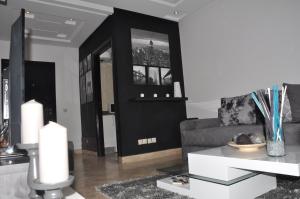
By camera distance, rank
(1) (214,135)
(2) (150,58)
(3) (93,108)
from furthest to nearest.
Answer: (3) (93,108) < (2) (150,58) < (1) (214,135)

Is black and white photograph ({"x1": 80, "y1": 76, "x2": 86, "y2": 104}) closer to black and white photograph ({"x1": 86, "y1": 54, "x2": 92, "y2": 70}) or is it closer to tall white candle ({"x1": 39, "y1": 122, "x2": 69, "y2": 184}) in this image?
black and white photograph ({"x1": 86, "y1": 54, "x2": 92, "y2": 70})

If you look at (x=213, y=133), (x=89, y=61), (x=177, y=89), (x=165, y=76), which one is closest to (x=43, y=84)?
(x=89, y=61)

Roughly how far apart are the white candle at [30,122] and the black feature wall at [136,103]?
10.8 feet

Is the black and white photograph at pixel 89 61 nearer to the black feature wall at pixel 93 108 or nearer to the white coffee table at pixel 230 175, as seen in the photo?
the black feature wall at pixel 93 108

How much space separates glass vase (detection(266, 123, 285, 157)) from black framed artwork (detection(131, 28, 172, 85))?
2968mm

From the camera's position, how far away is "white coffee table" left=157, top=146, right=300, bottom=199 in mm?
1448

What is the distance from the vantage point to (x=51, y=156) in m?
0.51

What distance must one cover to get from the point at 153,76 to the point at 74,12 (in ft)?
5.86

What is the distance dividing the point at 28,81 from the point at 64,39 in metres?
1.24

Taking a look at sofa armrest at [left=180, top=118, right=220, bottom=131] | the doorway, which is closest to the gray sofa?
sofa armrest at [left=180, top=118, right=220, bottom=131]

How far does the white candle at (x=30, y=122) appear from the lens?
65cm

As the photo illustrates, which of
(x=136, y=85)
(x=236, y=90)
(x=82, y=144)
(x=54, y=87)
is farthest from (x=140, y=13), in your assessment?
(x=82, y=144)

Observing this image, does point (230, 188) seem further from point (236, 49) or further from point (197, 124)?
point (236, 49)

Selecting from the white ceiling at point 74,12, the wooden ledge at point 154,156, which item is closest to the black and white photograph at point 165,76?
the white ceiling at point 74,12
